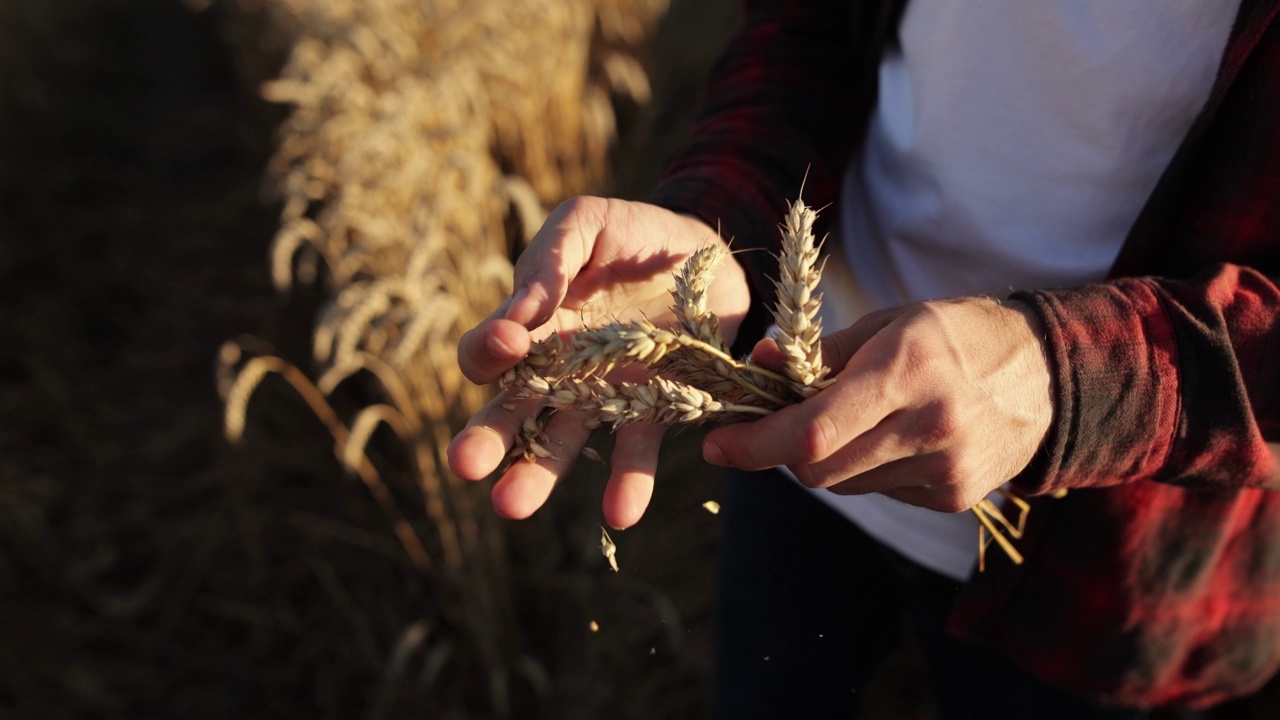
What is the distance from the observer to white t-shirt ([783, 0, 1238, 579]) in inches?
35.8

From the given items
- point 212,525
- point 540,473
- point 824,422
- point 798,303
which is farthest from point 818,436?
point 212,525

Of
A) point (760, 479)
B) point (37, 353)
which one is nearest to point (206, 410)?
point (37, 353)

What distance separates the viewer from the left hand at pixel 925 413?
2.37 feet

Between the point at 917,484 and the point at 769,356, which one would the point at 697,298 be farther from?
the point at 917,484

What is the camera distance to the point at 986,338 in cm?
77

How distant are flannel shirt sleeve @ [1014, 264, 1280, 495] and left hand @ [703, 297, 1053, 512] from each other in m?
0.03

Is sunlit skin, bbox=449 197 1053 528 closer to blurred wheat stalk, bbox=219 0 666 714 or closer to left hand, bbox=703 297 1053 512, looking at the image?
left hand, bbox=703 297 1053 512

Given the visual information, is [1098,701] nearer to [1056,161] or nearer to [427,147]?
[1056,161]

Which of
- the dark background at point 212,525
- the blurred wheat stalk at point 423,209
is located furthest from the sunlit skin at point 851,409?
the blurred wheat stalk at point 423,209

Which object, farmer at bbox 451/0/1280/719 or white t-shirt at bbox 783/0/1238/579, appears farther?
white t-shirt at bbox 783/0/1238/579

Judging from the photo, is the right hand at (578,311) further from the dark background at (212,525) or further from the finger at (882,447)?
the dark background at (212,525)

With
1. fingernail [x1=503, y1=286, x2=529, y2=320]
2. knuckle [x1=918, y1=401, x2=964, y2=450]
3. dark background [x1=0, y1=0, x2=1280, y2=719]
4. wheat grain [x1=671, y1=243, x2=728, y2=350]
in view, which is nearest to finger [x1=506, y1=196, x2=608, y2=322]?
fingernail [x1=503, y1=286, x2=529, y2=320]

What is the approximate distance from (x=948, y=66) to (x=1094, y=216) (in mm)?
250

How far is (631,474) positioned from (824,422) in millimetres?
215
